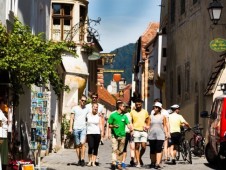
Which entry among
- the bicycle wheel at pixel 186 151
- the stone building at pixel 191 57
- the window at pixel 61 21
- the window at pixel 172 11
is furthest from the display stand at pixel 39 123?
the window at pixel 172 11

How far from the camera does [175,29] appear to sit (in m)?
43.3

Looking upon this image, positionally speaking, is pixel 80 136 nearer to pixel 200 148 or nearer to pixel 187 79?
pixel 200 148

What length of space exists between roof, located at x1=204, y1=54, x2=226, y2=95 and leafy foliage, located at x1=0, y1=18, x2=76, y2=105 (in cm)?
1501

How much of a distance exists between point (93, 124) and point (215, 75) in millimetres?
11803

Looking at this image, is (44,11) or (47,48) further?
(44,11)

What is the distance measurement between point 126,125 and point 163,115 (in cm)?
Result: 130

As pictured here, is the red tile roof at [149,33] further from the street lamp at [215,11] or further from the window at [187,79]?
the street lamp at [215,11]

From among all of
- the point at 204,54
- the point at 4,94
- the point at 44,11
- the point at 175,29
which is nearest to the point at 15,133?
the point at 4,94

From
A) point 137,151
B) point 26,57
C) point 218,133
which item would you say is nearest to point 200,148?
point 137,151

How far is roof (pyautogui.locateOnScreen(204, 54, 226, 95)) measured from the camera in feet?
101

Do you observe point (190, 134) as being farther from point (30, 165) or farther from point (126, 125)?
point (30, 165)

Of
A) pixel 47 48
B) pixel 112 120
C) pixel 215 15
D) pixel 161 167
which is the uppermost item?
pixel 215 15

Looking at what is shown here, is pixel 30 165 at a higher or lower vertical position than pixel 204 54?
lower

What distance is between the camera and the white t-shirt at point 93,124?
2081 cm
